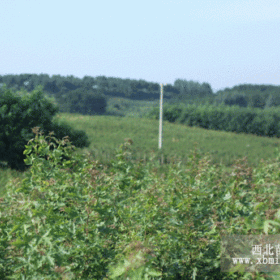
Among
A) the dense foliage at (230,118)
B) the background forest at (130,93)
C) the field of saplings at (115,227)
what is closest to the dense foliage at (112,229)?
the field of saplings at (115,227)

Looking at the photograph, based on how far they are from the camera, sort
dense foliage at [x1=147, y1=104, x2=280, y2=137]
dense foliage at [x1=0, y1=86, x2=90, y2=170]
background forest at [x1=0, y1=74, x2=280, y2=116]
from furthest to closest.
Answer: background forest at [x1=0, y1=74, x2=280, y2=116], dense foliage at [x1=147, y1=104, x2=280, y2=137], dense foliage at [x1=0, y1=86, x2=90, y2=170]

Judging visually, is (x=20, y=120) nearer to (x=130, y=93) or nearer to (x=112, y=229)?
(x=112, y=229)

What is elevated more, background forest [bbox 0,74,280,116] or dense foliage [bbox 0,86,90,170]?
background forest [bbox 0,74,280,116]

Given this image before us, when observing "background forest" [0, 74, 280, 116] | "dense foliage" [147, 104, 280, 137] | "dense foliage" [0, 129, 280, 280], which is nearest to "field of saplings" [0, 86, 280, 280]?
"dense foliage" [0, 129, 280, 280]

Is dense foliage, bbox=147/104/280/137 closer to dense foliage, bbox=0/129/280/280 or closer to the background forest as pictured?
the background forest

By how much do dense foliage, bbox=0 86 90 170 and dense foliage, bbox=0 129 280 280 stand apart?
10516 mm

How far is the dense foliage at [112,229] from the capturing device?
8.18ft

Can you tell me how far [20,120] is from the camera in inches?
565

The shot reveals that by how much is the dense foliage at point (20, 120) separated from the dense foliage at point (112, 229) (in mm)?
10516

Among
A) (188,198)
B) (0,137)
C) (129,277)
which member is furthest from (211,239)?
(0,137)

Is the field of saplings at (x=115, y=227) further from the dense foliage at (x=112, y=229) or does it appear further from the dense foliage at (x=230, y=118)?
the dense foliage at (x=230, y=118)

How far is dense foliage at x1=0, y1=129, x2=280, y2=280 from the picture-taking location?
98.2 inches

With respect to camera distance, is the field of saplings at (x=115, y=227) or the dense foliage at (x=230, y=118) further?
the dense foliage at (x=230, y=118)

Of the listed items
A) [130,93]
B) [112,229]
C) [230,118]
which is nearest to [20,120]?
[112,229]
